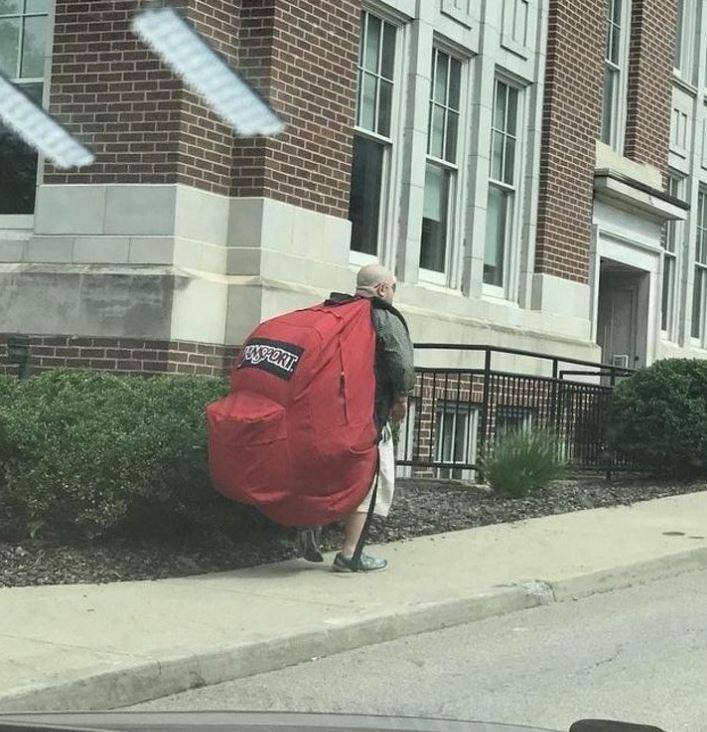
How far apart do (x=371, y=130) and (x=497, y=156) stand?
2553 mm

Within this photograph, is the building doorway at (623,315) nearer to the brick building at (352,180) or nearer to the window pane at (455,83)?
the brick building at (352,180)

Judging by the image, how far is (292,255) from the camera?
464 inches

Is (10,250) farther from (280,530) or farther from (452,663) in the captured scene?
(452,663)

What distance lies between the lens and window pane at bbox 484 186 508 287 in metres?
15.5

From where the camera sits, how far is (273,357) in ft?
24.6

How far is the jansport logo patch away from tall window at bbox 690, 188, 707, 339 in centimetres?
1411

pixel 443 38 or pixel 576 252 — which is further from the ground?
pixel 443 38

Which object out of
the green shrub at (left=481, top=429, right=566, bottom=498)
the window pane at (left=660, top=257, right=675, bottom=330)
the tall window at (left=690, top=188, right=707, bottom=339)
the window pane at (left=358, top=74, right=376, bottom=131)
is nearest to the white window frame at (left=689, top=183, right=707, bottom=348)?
the tall window at (left=690, top=188, right=707, bottom=339)

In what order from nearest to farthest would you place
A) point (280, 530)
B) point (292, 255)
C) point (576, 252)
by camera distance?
point (280, 530), point (292, 255), point (576, 252)

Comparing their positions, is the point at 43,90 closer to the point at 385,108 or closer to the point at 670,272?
the point at 385,108

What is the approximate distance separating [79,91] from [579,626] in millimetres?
6694

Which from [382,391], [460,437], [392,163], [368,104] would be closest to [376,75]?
[368,104]

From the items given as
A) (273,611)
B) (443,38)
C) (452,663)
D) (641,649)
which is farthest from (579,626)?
(443,38)

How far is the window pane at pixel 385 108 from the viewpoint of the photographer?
1345 centimetres
